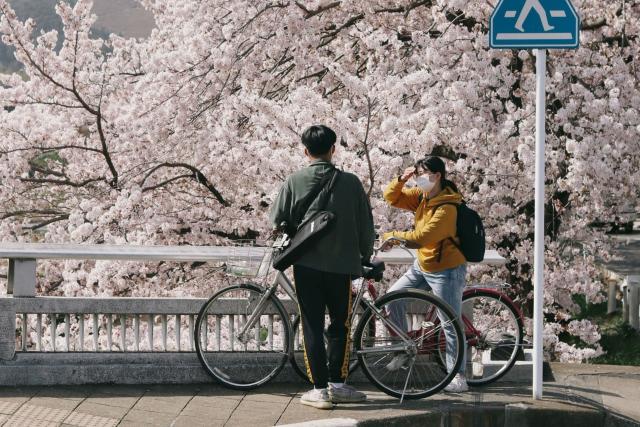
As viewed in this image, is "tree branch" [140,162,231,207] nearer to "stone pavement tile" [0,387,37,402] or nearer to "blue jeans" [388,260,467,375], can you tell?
"stone pavement tile" [0,387,37,402]

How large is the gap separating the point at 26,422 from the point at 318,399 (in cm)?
169

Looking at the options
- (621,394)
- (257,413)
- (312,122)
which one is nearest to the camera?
(257,413)

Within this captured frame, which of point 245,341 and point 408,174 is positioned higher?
point 408,174

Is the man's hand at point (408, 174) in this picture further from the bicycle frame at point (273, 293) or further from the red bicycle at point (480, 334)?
the bicycle frame at point (273, 293)

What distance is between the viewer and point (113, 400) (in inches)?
267

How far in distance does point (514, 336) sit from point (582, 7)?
697cm

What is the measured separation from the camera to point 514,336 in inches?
291

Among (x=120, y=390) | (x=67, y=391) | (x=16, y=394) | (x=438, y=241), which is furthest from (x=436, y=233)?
(x=16, y=394)

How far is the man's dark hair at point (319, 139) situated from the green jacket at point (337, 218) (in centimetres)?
7

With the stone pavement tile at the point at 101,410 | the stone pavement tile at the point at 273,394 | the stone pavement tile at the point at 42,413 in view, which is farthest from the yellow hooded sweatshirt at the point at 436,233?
the stone pavement tile at the point at 42,413

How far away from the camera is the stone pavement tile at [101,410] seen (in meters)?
6.44

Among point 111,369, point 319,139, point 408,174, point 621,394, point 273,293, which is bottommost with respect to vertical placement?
point 621,394

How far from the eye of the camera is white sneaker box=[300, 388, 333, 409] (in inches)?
260

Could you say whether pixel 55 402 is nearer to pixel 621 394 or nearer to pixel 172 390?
pixel 172 390
